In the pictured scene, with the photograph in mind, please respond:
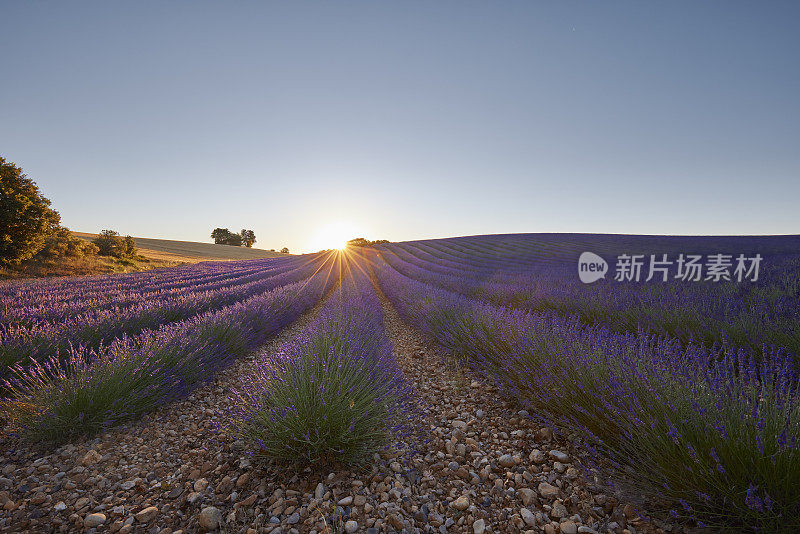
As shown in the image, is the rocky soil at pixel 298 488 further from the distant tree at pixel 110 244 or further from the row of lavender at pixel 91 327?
the distant tree at pixel 110 244

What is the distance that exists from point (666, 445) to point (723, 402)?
16.2 inches

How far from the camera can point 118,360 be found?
258 centimetres

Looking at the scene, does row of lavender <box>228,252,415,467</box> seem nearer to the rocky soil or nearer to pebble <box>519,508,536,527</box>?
the rocky soil

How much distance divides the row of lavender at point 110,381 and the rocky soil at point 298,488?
14 cm

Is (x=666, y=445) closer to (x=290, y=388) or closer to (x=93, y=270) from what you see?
(x=290, y=388)

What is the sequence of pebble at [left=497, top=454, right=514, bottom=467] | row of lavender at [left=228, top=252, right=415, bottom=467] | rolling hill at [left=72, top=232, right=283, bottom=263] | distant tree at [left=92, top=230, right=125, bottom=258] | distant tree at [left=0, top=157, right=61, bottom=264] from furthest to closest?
rolling hill at [left=72, top=232, right=283, bottom=263], distant tree at [left=92, top=230, right=125, bottom=258], distant tree at [left=0, top=157, right=61, bottom=264], pebble at [left=497, top=454, right=514, bottom=467], row of lavender at [left=228, top=252, right=415, bottom=467]

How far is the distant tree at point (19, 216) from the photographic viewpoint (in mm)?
A: 12258

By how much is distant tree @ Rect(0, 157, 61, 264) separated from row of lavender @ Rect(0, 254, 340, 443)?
15.7 meters

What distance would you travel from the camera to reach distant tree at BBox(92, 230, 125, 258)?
20203 mm

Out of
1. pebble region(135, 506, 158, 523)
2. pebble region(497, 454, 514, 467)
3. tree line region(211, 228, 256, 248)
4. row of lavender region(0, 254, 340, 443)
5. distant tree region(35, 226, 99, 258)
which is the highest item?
tree line region(211, 228, 256, 248)

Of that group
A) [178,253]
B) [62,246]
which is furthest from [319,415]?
[178,253]

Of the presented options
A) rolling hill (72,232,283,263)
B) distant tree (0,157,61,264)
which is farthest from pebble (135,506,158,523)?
rolling hill (72,232,283,263)

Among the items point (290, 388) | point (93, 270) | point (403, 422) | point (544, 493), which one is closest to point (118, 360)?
point (290, 388)

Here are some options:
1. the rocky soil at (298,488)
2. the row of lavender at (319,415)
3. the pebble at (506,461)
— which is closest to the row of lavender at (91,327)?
the rocky soil at (298,488)
